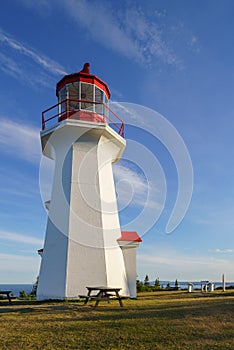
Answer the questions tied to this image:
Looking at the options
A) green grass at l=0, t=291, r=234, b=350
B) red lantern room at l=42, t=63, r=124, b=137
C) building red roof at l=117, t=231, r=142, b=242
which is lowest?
green grass at l=0, t=291, r=234, b=350

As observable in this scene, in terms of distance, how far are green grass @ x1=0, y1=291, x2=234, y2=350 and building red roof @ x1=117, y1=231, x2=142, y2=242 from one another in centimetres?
595

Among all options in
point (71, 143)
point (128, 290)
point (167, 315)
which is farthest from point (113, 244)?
point (167, 315)

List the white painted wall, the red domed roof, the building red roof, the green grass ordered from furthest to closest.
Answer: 1. the building red roof
2. the red domed roof
3. the white painted wall
4. the green grass

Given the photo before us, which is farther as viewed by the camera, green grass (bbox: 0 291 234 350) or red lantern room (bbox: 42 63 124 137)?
red lantern room (bbox: 42 63 124 137)

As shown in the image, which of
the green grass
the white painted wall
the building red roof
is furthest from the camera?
the building red roof

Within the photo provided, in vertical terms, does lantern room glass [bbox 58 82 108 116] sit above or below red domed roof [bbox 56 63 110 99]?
below

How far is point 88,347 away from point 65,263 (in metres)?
7.06

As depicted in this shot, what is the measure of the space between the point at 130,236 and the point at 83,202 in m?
3.56

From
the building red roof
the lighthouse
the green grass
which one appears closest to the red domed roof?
the lighthouse

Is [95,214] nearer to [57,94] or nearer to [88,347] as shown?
[57,94]

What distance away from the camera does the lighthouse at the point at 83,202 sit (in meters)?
13.2

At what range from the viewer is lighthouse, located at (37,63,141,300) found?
13.2 meters

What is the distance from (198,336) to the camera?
23.0 ft

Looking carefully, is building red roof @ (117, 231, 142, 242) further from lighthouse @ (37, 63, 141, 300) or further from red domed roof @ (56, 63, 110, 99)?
red domed roof @ (56, 63, 110, 99)
